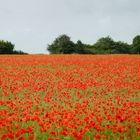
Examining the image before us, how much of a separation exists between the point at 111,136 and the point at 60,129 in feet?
4.03

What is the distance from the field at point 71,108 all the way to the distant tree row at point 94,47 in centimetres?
4732

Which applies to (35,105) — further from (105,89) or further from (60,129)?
(105,89)

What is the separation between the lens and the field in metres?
8.58

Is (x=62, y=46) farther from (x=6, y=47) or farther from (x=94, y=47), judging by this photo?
(x=6, y=47)

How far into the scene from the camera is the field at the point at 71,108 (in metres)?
8.58

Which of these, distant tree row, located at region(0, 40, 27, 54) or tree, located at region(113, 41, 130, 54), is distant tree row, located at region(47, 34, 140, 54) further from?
distant tree row, located at region(0, 40, 27, 54)

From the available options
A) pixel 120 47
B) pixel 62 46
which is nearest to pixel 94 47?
pixel 120 47

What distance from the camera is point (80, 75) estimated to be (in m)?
22.3

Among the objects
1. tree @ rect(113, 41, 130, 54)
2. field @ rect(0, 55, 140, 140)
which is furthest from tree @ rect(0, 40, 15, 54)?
field @ rect(0, 55, 140, 140)

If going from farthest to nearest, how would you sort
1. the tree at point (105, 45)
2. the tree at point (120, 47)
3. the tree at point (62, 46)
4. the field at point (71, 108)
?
the tree at point (105, 45)
the tree at point (120, 47)
the tree at point (62, 46)
the field at point (71, 108)

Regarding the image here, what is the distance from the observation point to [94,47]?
293 ft

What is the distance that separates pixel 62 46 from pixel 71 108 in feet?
208

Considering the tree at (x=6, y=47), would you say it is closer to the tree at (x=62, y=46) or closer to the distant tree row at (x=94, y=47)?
the distant tree row at (x=94, y=47)

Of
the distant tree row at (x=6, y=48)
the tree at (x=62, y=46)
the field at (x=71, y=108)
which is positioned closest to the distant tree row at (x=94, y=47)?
the tree at (x=62, y=46)
